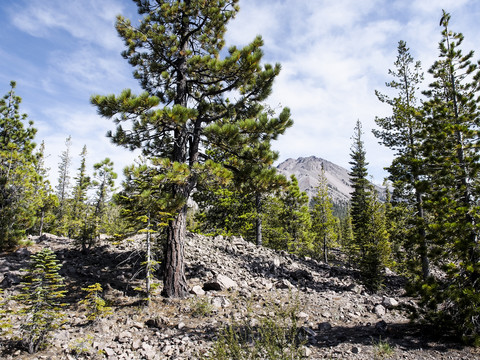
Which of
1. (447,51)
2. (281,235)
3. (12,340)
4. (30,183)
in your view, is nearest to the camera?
(12,340)

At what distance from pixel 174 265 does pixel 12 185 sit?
10069 mm

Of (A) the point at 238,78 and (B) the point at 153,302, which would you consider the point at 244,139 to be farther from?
(B) the point at 153,302

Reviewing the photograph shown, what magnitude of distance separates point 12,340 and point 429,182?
32.0 ft

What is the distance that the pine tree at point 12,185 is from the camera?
11828 mm

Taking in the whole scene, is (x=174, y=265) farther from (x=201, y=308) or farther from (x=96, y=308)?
(x=96, y=308)

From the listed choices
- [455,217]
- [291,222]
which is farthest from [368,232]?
[455,217]

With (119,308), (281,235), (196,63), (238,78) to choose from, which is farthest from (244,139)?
(281,235)

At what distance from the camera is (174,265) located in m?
7.83

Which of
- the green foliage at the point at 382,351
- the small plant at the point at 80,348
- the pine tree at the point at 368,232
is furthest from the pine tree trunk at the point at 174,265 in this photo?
the pine tree at the point at 368,232

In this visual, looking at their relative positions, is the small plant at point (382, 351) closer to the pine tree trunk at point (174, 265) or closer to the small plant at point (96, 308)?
the pine tree trunk at point (174, 265)

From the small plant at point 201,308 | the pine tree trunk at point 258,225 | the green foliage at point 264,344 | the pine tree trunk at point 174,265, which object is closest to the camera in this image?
the green foliage at point 264,344

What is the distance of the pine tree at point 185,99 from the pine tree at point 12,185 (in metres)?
7.65

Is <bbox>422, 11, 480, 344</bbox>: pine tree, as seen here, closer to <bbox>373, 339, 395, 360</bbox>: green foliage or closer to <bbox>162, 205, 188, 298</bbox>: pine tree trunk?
<bbox>373, 339, 395, 360</bbox>: green foliage

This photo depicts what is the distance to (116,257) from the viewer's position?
10844mm
